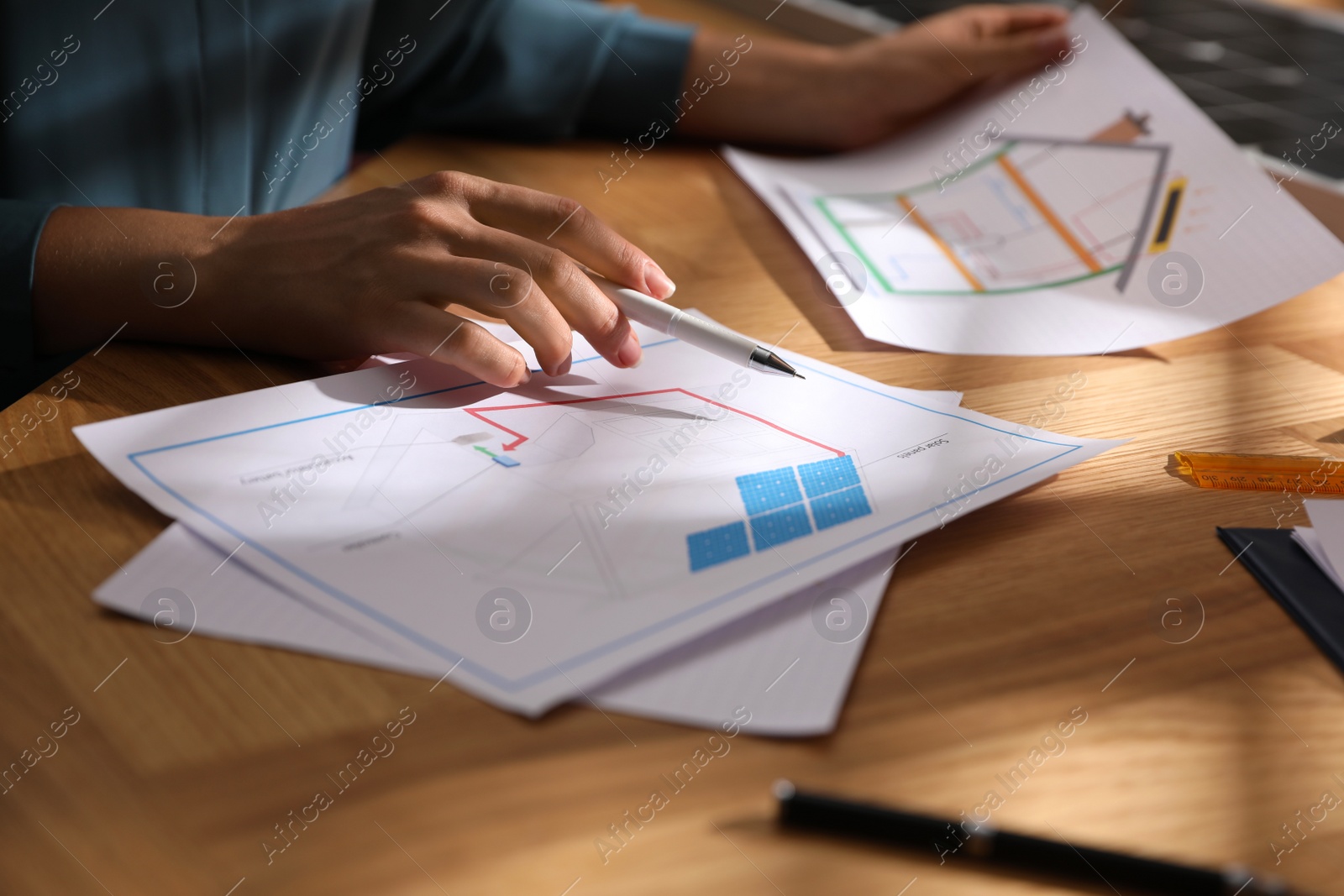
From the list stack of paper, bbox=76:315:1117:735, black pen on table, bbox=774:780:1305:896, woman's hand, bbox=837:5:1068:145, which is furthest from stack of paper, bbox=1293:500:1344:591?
woman's hand, bbox=837:5:1068:145

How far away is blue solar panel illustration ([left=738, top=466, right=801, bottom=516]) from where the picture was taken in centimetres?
51

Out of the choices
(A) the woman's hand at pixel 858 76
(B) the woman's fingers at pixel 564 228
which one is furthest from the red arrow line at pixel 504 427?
(A) the woman's hand at pixel 858 76

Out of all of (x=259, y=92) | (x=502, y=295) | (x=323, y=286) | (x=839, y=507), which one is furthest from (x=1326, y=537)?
(x=259, y=92)

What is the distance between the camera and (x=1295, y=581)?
49cm

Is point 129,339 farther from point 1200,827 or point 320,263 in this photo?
point 1200,827

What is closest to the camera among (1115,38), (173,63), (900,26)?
(173,63)

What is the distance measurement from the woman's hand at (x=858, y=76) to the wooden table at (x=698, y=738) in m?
0.51

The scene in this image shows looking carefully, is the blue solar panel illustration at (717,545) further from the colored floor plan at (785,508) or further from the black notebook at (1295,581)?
the black notebook at (1295,581)

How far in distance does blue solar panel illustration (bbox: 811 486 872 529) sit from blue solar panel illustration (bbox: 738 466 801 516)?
0.04 ft

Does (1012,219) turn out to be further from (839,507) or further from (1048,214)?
(839,507)

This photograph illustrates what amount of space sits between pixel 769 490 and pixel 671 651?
0.40 ft

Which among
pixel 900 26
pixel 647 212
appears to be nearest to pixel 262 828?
pixel 647 212

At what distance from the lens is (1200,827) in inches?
14.4

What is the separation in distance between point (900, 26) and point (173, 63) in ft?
2.62
